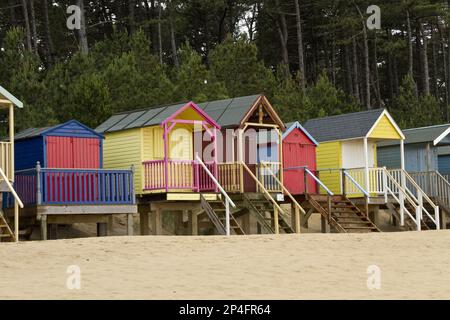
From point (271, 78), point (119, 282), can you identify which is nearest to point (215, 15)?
point (271, 78)

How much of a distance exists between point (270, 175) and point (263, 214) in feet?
7.03

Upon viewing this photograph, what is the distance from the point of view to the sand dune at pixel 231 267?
734 inches

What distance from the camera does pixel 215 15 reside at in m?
69.3

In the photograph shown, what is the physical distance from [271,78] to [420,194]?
14714 mm

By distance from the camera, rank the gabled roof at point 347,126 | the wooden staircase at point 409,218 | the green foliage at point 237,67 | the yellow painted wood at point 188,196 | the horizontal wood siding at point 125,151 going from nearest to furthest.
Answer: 1. the yellow painted wood at point 188,196
2. the horizontal wood siding at point 125,151
3. the wooden staircase at point 409,218
4. the gabled roof at point 347,126
5. the green foliage at point 237,67

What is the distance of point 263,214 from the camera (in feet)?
105

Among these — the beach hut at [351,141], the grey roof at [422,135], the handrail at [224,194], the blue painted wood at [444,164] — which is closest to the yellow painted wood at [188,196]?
the handrail at [224,194]

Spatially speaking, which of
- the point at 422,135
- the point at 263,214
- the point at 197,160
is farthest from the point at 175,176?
the point at 422,135

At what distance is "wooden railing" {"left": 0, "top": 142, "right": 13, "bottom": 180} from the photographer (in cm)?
2756

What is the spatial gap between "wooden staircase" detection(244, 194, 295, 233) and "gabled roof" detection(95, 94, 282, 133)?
2453 millimetres

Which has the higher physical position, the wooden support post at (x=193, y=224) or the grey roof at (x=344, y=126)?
the grey roof at (x=344, y=126)

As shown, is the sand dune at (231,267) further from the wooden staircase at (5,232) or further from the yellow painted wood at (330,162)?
the yellow painted wood at (330,162)

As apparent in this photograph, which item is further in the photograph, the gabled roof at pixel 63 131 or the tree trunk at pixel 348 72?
the tree trunk at pixel 348 72
